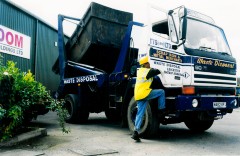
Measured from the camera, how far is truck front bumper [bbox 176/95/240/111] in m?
5.16

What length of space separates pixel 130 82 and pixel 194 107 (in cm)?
153

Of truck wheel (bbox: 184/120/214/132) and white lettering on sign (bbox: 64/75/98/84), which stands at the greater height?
white lettering on sign (bbox: 64/75/98/84)

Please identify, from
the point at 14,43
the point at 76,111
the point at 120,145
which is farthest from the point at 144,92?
Result: the point at 14,43

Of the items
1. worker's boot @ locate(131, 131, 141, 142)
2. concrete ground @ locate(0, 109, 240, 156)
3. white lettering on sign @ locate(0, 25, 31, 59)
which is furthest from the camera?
white lettering on sign @ locate(0, 25, 31, 59)

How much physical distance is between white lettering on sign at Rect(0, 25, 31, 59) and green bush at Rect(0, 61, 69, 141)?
13.6 feet

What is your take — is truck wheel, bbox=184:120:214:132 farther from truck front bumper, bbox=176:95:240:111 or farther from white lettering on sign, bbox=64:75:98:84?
white lettering on sign, bbox=64:75:98:84

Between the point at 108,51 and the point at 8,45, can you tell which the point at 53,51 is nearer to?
the point at 8,45

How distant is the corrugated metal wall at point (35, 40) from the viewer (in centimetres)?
979

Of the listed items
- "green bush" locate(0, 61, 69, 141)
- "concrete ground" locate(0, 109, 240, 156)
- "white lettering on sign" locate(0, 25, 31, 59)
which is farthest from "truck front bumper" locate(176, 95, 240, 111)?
"white lettering on sign" locate(0, 25, 31, 59)

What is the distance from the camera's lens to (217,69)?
5777 mm

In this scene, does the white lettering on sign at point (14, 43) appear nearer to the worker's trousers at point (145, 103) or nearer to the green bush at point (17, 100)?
the green bush at point (17, 100)

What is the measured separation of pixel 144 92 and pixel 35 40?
26.4ft

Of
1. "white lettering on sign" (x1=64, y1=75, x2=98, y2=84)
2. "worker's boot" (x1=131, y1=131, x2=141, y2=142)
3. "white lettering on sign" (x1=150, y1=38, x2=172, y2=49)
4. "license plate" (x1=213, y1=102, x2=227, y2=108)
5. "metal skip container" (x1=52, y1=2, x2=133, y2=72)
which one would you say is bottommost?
"worker's boot" (x1=131, y1=131, x2=141, y2=142)

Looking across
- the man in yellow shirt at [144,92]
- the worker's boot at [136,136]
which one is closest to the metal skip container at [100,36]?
Answer: the man in yellow shirt at [144,92]
